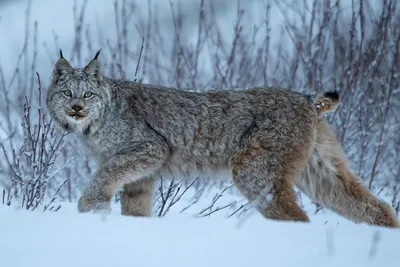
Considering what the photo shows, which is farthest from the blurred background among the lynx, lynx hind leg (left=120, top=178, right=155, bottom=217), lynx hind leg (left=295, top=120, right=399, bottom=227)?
lynx hind leg (left=295, top=120, right=399, bottom=227)

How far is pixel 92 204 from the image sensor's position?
5109 millimetres

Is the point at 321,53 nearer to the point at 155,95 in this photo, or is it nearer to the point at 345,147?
the point at 345,147

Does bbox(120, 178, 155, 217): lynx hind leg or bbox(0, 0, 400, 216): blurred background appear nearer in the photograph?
bbox(120, 178, 155, 217): lynx hind leg

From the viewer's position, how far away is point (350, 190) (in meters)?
5.40

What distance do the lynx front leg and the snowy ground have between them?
1.31 meters

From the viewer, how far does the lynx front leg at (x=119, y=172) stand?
5.15m

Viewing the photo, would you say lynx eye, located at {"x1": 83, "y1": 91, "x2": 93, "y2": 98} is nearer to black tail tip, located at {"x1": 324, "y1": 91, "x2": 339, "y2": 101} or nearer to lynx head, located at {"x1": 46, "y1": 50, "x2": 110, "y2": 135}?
lynx head, located at {"x1": 46, "y1": 50, "x2": 110, "y2": 135}

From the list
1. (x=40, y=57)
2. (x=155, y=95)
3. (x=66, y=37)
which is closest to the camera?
(x=155, y=95)

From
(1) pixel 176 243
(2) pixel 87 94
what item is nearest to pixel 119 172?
(2) pixel 87 94

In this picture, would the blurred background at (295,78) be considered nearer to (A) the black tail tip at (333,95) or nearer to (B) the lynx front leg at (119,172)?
(B) the lynx front leg at (119,172)

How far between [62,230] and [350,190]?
2.79m

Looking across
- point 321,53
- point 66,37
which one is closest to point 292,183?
point 321,53

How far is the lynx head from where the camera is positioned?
211 inches

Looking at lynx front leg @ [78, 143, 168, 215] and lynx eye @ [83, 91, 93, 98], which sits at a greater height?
lynx eye @ [83, 91, 93, 98]
